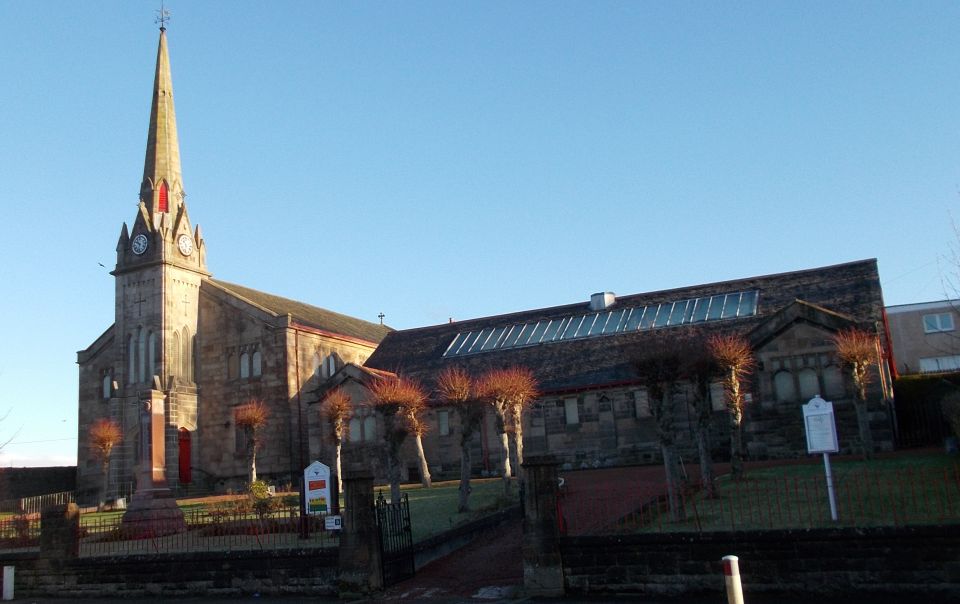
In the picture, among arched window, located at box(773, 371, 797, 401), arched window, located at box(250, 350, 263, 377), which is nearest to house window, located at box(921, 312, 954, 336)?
arched window, located at box(773, 371, 797, 401)

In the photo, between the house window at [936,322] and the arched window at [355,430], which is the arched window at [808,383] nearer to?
the arched window at [355,430]

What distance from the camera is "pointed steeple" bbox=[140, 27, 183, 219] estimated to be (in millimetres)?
48562

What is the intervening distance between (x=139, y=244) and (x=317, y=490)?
3263 cm

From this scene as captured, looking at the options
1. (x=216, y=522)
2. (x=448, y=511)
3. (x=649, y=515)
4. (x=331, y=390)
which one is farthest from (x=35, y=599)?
(x=331, y=390)

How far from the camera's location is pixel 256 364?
4684 centimetres

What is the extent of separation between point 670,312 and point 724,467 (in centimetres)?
1209

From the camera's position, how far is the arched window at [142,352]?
46250 mm

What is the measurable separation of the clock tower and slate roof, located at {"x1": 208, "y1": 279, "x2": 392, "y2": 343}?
2450 millimetres

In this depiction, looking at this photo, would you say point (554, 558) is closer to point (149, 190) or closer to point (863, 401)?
point (863, 401)

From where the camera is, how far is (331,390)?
40031mm

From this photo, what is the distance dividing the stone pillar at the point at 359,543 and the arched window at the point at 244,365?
102 ft

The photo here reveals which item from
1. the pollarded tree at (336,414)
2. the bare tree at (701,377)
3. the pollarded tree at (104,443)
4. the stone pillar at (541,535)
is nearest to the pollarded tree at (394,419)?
the pollarded tree at (336,414)

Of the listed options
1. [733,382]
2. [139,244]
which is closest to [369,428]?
[139,244]

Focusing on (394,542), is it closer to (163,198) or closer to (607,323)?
(607,323)
